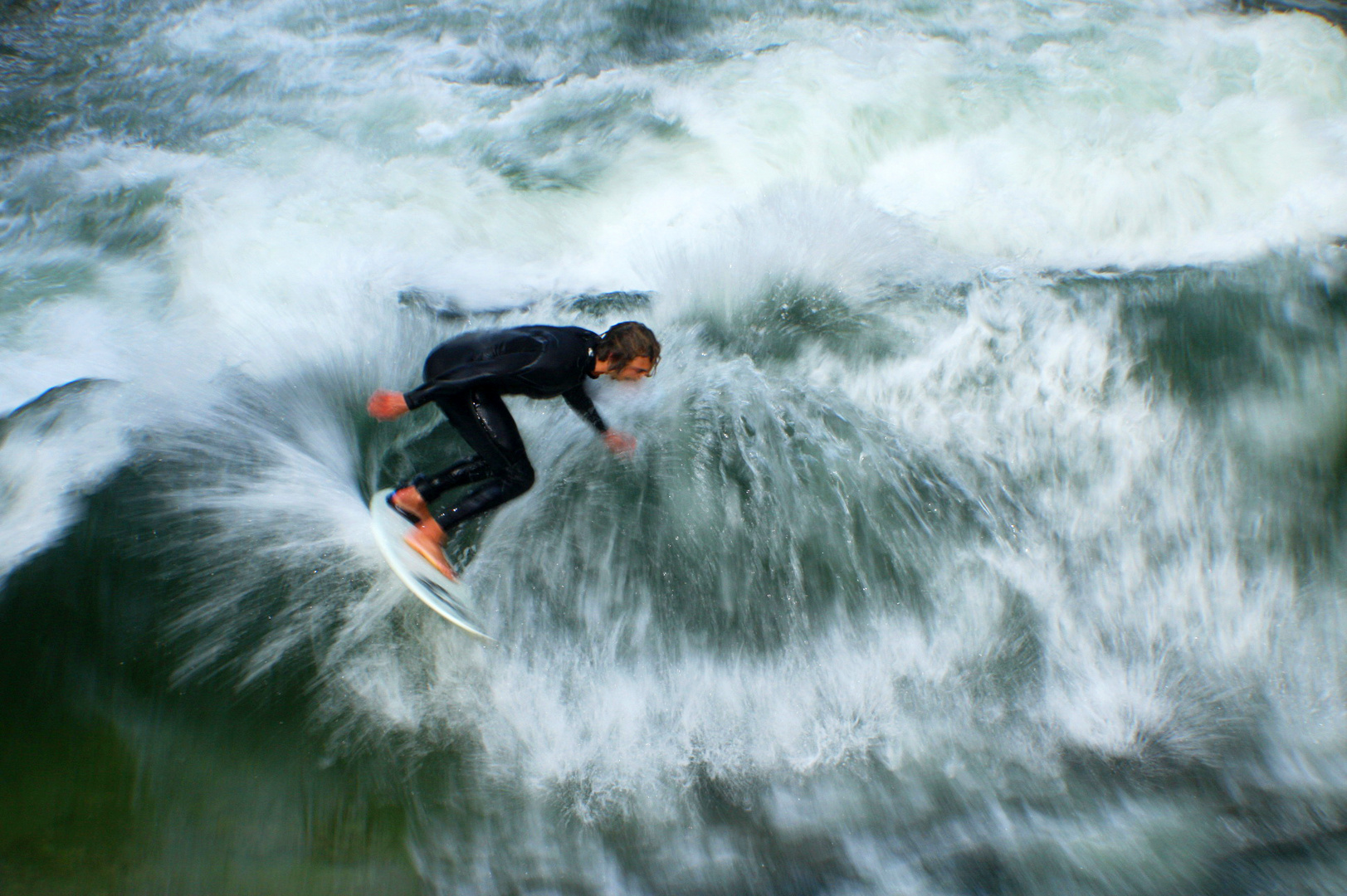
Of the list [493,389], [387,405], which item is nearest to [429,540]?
[387,405]

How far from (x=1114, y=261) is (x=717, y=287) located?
2367 mm

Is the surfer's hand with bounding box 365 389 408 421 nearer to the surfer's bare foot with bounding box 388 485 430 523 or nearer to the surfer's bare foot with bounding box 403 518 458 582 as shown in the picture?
the surfer's bare foot with bounding box 388 485 430 523

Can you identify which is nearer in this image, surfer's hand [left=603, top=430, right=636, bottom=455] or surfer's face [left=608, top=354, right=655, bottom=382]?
surfer's face [left=608, top=354, right=655, bottom=382]

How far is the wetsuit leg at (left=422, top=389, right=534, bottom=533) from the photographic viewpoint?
3053 mm

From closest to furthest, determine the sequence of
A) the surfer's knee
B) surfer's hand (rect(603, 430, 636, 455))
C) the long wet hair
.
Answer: the long wet hair, the surfer's knee, surfer's hand (rect(603, 430, 636, 455))

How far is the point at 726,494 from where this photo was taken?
3611 millimetres

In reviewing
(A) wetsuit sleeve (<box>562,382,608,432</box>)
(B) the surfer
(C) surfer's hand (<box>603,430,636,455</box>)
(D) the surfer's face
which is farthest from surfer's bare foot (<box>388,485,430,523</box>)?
(D) the surfer's face

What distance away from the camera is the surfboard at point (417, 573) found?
2979 millimetres

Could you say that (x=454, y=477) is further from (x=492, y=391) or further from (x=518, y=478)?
(x=492, y=391)

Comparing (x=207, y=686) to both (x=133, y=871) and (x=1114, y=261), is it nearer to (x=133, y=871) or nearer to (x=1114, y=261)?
(x=133, y=871)

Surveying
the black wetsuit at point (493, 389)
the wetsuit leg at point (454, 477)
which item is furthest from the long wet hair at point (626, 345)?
the wetsuit leg at point (454, 477)

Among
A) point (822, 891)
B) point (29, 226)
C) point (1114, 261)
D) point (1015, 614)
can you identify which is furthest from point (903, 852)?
point (29, 226)

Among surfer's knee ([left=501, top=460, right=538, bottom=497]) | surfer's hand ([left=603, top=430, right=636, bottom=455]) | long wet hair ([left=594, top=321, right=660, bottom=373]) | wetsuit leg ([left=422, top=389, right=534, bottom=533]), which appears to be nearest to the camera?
long wet hair ([left=594, top=321, right=660, bottom=373])

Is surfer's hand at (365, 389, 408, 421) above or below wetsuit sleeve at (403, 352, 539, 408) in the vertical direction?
below
